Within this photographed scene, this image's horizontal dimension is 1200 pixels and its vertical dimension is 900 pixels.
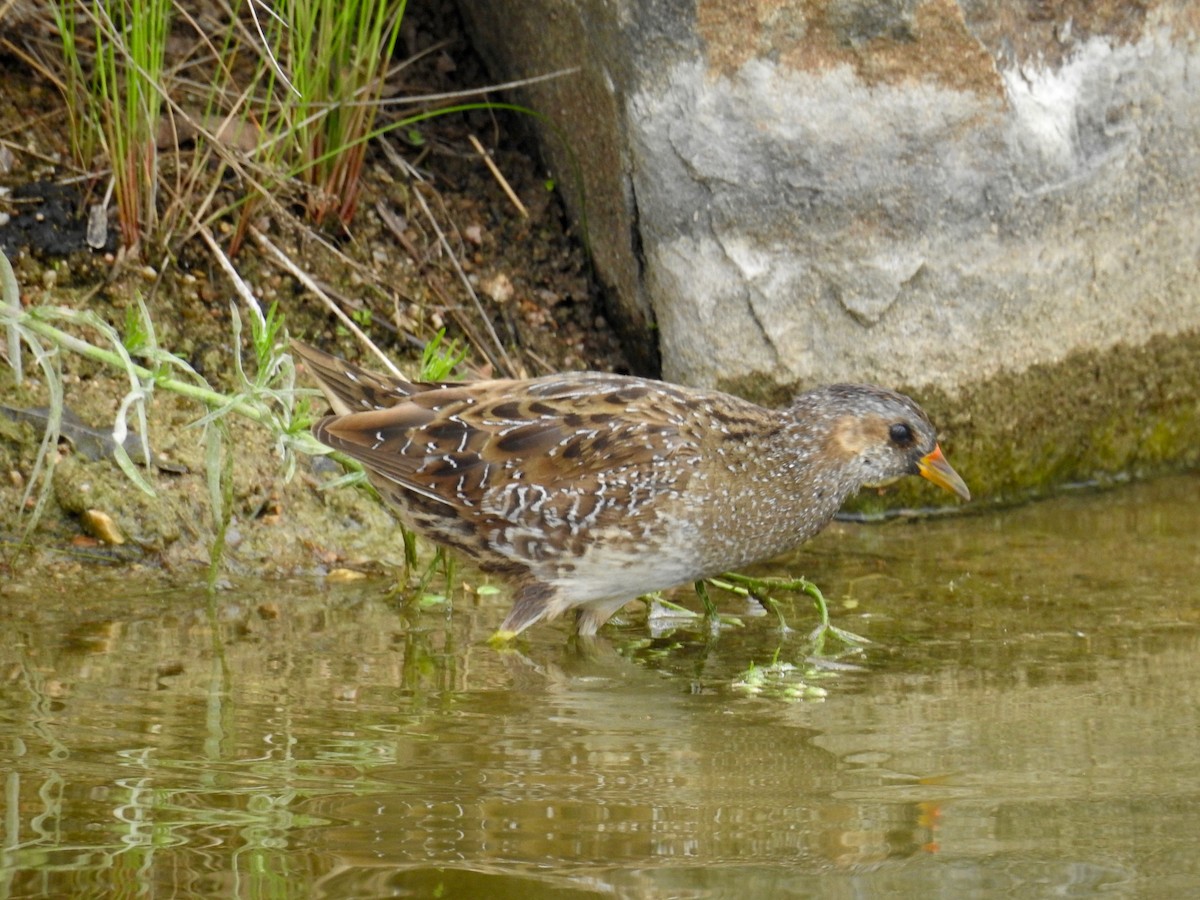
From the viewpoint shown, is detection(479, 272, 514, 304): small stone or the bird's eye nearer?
the bird's eye

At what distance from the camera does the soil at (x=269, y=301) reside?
5.45 metres

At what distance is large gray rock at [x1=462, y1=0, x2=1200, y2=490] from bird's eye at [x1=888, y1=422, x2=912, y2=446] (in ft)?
3.06

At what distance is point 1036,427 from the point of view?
6.49 metres

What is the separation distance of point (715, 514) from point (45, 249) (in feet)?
8.37

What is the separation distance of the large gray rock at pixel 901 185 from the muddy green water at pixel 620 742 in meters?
0.86

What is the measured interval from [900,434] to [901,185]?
3.77 feet

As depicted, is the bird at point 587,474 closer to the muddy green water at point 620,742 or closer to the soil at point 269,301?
the muddy green water at point 620,742

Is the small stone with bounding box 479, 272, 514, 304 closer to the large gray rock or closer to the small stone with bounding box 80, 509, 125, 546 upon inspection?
the large gray rock

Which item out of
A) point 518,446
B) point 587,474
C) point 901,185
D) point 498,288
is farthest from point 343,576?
point 901,185

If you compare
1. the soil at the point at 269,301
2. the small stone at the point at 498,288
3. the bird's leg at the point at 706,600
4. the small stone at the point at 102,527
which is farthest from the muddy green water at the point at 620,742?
the small stone at the point at 498,288

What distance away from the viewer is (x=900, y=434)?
533 cm

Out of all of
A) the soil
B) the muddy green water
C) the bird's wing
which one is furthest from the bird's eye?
the soil

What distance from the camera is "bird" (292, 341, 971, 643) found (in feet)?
16.1

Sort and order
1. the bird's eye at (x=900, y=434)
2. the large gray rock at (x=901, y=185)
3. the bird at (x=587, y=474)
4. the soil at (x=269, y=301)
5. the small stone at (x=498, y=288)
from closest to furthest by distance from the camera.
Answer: the bird at (x=587, y=474) → the bird's eye at (x=900, y=434) → the soil at (x=269, y=301) → the large gray rock at (x=901, y=185) → the small stone at (x=498, y=288)
